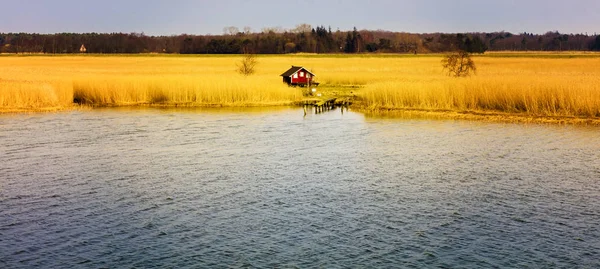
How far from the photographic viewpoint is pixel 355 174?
18.3 m

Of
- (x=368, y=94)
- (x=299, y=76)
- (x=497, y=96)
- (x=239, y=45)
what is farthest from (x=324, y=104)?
(x=239, y=45)

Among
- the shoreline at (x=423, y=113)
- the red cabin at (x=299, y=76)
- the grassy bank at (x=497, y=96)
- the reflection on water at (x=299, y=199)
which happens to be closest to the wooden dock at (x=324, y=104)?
the shoreline at (x=423, y=113)

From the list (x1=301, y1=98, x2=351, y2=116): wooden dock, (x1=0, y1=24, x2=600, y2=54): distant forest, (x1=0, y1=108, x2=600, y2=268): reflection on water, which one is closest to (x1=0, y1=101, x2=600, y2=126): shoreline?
(x1=301, y1=98, x2=351, y2=116): wooden dock

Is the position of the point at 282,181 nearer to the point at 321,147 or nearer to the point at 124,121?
the point at 321,147

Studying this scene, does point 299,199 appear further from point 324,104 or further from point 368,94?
point 324,104

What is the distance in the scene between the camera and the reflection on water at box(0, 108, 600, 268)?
11367mm

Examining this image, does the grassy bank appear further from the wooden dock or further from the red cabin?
the red cabin

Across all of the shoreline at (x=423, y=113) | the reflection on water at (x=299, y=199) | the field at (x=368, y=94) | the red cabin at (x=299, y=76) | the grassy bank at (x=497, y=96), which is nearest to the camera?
the reflection on water at (x=299, y=199)

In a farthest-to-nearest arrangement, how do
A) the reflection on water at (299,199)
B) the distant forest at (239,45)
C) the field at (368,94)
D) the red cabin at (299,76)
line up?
1. the distant forest at (239,45)
2. the red cabin at (299,76)
3. the field at (368,94)
4. the reflection on water at (299,199)

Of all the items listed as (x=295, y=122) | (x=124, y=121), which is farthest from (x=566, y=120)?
(x=124, y=121)

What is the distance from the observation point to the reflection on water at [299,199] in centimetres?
1137

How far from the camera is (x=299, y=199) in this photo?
15117 mm

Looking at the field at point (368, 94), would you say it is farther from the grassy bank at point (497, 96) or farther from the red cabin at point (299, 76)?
the red cabin at point (299, 76)

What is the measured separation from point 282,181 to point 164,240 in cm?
549
